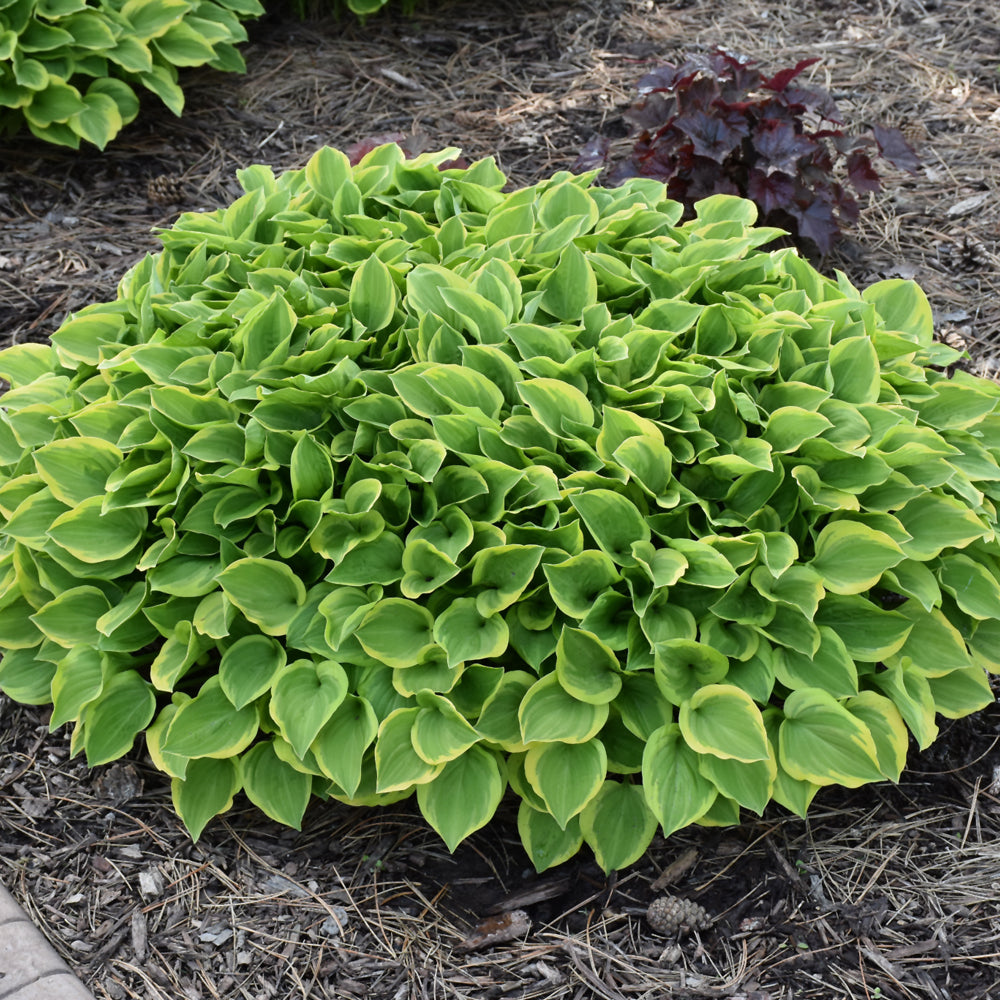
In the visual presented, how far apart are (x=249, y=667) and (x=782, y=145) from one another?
2.38 meters

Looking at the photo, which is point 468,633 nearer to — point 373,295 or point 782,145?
point 373,295

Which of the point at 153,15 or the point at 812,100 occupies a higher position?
the point at 812,100

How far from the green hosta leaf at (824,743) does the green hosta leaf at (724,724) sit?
0.33 ft

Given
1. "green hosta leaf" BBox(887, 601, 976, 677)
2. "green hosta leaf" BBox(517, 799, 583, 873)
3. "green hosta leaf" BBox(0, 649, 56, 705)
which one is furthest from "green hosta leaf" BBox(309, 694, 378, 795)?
"green hosta leaf" BBox(887, 601, 976, 677)

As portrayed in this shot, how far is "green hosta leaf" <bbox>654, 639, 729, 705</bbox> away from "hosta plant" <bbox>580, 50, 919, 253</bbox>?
188 centimetres

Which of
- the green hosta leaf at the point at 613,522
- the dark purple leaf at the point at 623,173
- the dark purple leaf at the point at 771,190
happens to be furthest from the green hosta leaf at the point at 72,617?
the dark purple leaf at the point at 771,190

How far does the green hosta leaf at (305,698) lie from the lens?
181cm

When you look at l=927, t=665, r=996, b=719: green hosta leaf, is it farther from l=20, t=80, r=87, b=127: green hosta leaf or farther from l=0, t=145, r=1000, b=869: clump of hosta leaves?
l=20, t=80, r=87, b=127: green hosta leaf

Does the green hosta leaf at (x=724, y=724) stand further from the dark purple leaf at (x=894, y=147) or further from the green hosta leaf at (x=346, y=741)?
the dark purple leaf at (x=894, y=147)

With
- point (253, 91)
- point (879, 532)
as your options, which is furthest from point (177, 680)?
point (253, 91)

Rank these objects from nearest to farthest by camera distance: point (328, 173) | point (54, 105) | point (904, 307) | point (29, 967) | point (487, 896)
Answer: point (29, 967)
point (487, 896)
point (904, 307)
point (328, 173)
point (54, 105)

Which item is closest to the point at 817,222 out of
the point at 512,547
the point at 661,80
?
the point at 661,80

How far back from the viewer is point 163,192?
150 inches

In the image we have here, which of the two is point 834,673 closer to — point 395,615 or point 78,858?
point 395,615
